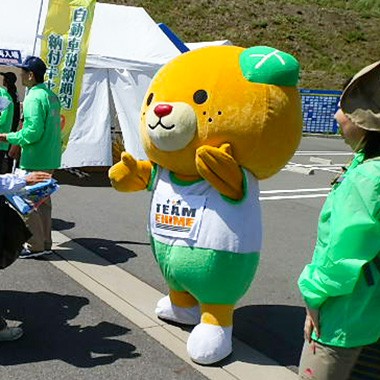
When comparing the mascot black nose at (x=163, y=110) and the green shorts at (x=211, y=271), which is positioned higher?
the mascot black nose at (x=163, y=110)

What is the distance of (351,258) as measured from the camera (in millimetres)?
1936

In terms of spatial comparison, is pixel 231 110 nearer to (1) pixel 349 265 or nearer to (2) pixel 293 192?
(1) pixel 349 265

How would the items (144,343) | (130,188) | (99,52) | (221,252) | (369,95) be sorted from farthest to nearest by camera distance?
(99,52) → (130,188) → (144,343) → (221,252) → (369,95)

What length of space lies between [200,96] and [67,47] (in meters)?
4.94

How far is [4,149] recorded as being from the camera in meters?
7.51

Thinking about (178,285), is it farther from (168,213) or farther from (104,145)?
(104,145)

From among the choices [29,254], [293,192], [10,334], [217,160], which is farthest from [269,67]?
[293,192]

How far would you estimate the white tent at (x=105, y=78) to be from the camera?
950 centimetres

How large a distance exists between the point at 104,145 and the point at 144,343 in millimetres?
6261

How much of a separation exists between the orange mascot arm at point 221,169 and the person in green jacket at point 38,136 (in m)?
2.17

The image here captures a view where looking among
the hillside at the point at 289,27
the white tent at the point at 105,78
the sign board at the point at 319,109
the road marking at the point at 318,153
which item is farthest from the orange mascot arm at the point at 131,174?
the hillside at the point at 289,27

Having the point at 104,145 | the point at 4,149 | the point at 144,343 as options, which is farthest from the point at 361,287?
the point at 104,145

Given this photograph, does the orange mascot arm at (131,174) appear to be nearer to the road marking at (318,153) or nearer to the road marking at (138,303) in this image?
the road marking at (138,303)

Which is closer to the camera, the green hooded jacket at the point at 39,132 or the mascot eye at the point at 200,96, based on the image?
the mascot eye at the point at 200,96
